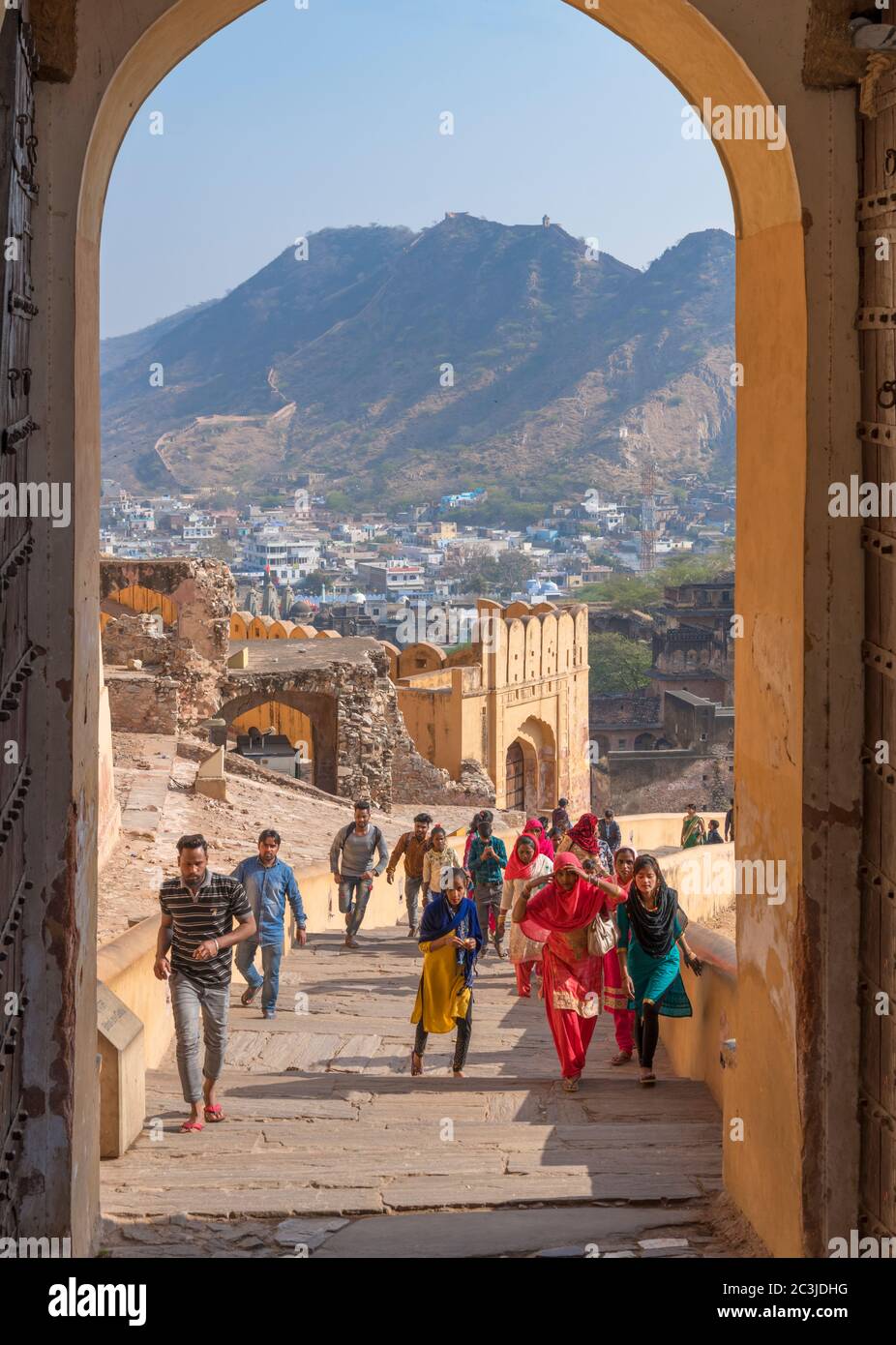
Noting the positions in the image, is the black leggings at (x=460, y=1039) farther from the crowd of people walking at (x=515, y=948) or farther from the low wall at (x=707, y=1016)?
the low wall at (x=707, y=1016)

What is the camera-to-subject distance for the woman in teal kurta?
20.6ft

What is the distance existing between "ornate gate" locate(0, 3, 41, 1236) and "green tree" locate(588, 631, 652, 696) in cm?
7023

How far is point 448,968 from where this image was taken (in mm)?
6734

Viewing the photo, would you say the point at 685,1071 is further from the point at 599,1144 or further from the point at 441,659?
the point at 441,659

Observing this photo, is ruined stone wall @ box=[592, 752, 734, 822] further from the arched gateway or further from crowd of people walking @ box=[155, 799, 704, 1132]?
the arched gateway

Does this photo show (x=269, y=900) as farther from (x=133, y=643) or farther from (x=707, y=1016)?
(x=133, y=643)

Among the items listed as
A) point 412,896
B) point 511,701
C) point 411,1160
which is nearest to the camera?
point 411,1160

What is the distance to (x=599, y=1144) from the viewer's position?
537cm

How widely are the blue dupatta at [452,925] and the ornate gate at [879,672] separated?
307cm

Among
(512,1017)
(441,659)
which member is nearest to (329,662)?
(441,659)

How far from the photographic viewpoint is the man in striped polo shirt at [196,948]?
216 inches

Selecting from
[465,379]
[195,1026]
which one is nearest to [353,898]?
[195,1026]

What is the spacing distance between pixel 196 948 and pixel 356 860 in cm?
461
